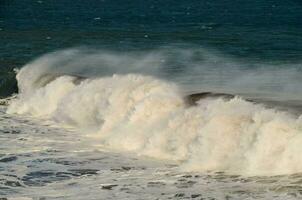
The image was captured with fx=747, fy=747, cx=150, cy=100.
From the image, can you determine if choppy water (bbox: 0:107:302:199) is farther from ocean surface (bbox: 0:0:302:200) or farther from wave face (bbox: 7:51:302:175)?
wave face (bbox: 7:51:302:175)

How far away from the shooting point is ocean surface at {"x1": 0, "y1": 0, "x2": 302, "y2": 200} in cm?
1688

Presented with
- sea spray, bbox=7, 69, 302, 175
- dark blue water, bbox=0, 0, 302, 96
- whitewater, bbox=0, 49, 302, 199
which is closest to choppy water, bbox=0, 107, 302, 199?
whitewater, bbox=0, 49, 302, 199

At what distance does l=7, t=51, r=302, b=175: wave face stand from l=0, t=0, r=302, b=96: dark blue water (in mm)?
6012

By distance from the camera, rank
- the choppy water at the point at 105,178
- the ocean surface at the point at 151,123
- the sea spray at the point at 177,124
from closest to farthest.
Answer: the choppy water at the point at 105,178, the ocean surface at the point at 151,123, the sea spray at the point at 177,124

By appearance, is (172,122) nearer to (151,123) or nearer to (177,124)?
(177,124)

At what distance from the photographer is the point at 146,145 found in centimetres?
2134

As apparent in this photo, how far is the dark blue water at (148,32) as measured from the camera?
47094 millimetres

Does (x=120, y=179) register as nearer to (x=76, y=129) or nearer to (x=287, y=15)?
(x=76, y=129)

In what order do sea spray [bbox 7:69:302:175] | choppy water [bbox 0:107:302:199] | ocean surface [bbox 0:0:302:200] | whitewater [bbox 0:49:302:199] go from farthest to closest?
sea spray [bbox 7:69:302:175]
ocean surface [bbox 0:0:302:200]
whitewater [bbox 0:49:302:199]
choppy water [bbox 0:107:302:199]

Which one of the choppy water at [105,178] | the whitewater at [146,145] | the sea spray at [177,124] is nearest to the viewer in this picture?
the choppy water at [105,178]

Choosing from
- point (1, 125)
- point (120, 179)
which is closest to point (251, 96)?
point (1, 125)

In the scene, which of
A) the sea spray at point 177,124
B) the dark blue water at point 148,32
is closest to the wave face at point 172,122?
the sea spray at point 177,124

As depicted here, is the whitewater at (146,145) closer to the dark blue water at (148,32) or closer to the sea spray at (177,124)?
the sea spray at (177,124)

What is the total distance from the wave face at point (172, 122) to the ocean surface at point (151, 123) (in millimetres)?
38
